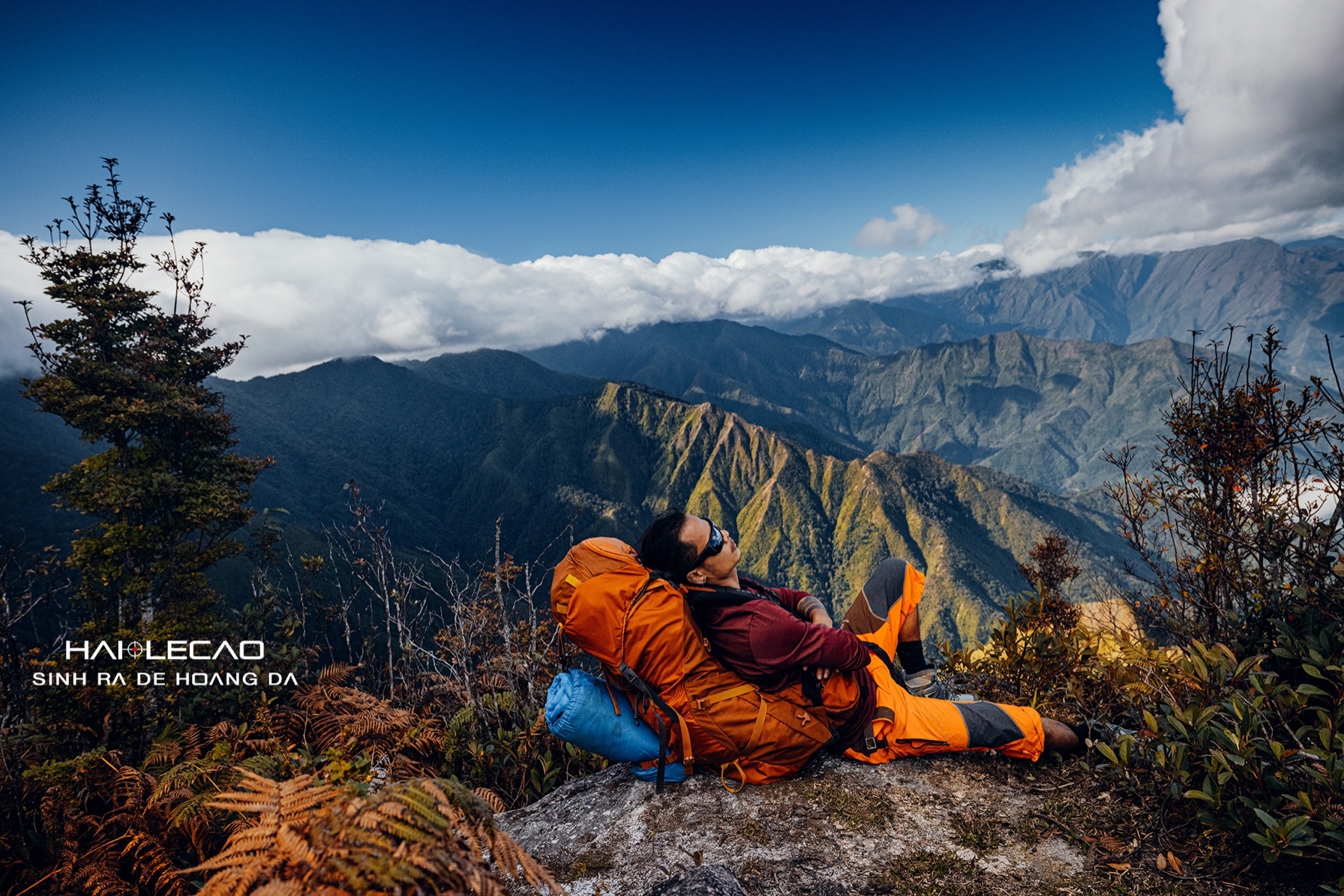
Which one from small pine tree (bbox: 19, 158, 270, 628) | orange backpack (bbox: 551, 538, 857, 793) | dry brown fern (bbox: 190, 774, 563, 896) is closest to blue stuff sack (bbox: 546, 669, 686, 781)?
orange backpack (bbox: 551, 538, 857, 793)

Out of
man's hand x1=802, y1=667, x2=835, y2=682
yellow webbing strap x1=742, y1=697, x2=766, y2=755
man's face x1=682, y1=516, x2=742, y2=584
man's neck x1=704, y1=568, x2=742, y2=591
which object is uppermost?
man's face x1=682, y1=516, x2=742, y2=584

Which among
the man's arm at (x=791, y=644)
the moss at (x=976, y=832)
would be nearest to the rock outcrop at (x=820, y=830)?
the moss at (x=976, y=832)

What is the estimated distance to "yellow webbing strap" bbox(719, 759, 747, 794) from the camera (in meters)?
3.98

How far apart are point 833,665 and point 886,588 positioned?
1306 mm

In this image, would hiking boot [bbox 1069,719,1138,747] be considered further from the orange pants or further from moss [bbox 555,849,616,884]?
moss [bbox 555,849,616,884]

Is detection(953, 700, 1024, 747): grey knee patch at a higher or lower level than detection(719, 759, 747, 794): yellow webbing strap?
higher

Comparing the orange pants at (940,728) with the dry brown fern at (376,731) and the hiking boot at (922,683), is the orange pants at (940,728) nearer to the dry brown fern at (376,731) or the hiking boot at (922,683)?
the hiking boot at (922,683)

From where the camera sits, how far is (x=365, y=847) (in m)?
1.65

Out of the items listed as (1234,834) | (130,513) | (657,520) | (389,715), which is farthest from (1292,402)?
(130,513)

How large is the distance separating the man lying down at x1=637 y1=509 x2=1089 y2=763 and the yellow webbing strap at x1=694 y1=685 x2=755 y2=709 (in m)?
0.07

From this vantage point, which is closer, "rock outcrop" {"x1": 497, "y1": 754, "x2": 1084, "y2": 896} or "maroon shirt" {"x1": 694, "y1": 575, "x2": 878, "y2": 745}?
"rock outcrop" {"x1": 497, "y1": 754, "x2": 1084, "y2": 896}

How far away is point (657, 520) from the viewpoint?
164 inches

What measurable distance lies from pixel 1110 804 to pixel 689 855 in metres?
2.66

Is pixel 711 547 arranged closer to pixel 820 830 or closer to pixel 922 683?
pixel 820 830
